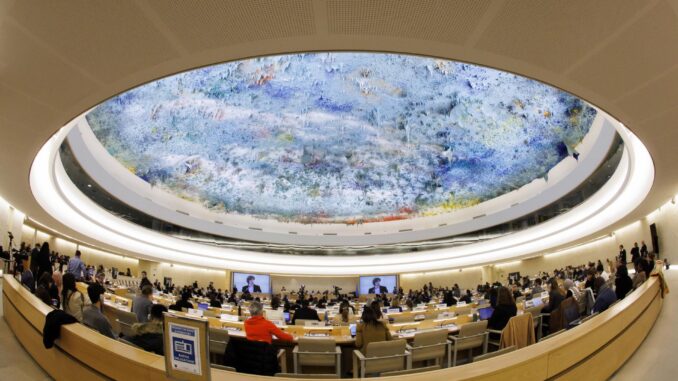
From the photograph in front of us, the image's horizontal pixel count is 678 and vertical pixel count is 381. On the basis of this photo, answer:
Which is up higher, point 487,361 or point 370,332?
point 487,361

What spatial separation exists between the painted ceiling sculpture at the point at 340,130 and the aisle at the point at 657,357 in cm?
813

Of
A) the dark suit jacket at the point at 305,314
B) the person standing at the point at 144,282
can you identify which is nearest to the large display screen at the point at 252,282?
the person standing at the point at 144,282

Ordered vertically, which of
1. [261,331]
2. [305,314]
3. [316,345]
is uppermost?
[261,331]

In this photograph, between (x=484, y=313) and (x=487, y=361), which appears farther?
(x=484, y=313)

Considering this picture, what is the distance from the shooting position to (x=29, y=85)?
188 inches

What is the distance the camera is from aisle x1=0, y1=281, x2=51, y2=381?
13.6 feet

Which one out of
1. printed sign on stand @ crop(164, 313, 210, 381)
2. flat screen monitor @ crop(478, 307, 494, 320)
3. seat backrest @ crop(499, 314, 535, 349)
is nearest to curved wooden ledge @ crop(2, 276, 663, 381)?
printed sign on stand @ crop(164, 313, 210, 381)

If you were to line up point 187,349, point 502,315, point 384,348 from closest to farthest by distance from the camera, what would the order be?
point 187,349 < point 384,348 < point 502,315

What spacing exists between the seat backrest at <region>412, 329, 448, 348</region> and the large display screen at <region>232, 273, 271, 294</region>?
22.2 m

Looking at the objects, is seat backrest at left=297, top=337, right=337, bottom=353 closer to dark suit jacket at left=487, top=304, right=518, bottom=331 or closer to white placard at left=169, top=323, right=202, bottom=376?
dark suit jacket at left=487, top=304, right=518, bottom=331

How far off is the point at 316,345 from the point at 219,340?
63.3 inches

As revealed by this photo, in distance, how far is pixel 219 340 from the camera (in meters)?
6.15

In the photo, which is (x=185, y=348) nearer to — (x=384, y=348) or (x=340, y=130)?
(x=384, y=348)

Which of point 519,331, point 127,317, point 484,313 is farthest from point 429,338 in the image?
point 127,317
